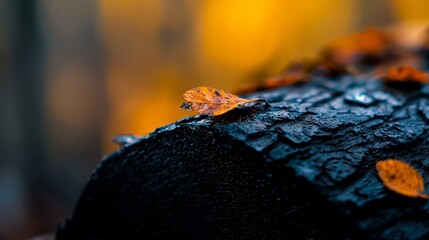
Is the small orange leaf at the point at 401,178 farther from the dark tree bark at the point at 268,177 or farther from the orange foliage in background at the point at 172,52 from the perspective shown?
the orange foliage in background at the point at 172,52

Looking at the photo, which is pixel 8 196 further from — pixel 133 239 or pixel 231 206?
pixel 231 206

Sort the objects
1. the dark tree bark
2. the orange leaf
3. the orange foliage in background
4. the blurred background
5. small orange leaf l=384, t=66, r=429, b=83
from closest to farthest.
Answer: the dark tree bark < the orange leaf < small orange leaf l=384, t=66, r=429, b=83 < the blurred background < the orange foliage in background

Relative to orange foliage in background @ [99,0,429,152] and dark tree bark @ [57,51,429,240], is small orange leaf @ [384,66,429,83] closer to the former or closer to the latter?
dark tree bark @ [57,51,429,240]

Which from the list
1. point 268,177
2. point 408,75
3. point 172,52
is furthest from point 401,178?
point 172,52

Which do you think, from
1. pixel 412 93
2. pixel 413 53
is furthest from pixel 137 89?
pixel 412 93

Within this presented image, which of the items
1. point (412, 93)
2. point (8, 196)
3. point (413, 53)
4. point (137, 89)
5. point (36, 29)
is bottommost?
point (412, 93)

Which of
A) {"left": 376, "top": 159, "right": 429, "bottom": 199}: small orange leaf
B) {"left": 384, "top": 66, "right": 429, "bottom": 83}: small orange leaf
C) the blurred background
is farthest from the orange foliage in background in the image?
{"left": 376, "top": 159, "right": 429, "bottom": 199}: small orange leaf

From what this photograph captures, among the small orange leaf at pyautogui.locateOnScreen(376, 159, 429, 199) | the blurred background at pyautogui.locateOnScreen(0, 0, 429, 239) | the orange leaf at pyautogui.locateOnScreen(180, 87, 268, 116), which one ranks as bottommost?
the small orange leaf at pyautogui.locateOnScreen(376, 159, 429, 199)

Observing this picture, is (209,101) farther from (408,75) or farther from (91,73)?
(91,73)
